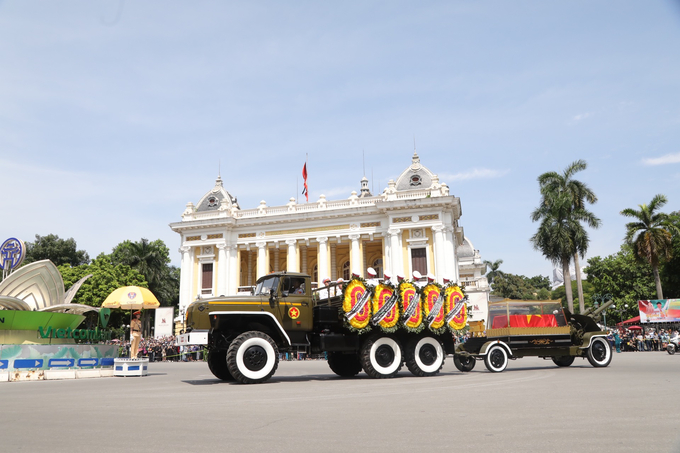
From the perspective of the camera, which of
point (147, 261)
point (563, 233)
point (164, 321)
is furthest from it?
point (147, 261)

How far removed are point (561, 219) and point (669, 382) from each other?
31.8m

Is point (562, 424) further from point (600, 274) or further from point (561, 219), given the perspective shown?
point (600, 274)

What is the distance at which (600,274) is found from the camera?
56906 millimetres

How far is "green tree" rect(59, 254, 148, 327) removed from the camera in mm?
49344

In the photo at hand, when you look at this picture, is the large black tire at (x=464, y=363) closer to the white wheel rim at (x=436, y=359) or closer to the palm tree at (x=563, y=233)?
the white wheel rim at (x=436, y=359)

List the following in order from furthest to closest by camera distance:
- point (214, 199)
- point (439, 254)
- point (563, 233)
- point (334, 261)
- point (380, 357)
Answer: point (214, 199) < point (334, 261) < point (439, 254) < point (563, 233) < point (380, 357)

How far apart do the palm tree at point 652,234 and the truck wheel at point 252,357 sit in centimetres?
3712

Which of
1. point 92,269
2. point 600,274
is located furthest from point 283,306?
point 600,274

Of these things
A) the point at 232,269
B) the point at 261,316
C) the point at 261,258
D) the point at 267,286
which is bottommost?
the point at 261,316

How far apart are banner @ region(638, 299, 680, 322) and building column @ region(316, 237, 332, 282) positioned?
2418cm

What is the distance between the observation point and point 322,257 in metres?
47.3

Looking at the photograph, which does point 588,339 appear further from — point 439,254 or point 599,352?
point 439,254

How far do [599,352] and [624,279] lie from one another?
42.5m

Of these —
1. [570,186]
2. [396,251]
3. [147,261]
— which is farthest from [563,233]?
[147,261]
